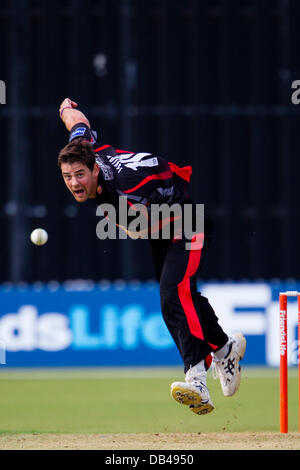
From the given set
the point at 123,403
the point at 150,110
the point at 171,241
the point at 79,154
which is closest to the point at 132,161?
the point at 79,154

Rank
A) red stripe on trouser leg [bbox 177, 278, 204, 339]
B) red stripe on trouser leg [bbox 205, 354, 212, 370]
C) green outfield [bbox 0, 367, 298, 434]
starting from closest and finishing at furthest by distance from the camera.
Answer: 1. red stripe on trouser leg [bbox 177, 278, 204, 339]
2. red stripe on trouser leg [bbox 205, 354, 212, 370]
3. green outfield [bbox 0, 367, 298, 434]

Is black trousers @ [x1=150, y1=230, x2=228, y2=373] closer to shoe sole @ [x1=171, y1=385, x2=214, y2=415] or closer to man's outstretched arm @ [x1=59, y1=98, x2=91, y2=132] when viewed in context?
shoe sole @ [x1=171, y1=385, x2=214, y2=415]

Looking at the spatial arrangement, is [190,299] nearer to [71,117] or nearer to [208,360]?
[208,360]

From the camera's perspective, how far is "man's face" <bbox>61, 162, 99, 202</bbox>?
6617mm

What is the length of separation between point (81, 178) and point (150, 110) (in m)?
7.88

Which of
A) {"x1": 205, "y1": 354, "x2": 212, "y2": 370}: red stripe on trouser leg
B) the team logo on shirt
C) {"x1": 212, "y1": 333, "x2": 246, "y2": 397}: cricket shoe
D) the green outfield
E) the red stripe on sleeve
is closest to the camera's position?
the red stripe on sleeve

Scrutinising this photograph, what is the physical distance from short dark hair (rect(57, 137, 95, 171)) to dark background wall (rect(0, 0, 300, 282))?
7399 mm

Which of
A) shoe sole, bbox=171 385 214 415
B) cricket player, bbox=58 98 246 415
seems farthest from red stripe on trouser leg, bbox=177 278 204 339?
shoe sole, bbox=171 385 214 415

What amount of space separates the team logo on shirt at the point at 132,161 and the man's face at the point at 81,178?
15cm

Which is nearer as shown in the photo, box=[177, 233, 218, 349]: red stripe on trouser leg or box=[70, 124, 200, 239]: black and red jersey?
box=[70, 124, 200, 239]: black and red jersey

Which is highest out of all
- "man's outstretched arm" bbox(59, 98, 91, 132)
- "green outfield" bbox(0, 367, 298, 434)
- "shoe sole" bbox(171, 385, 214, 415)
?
"man's outstretched arm" bbox(59, 98, 91, 132)

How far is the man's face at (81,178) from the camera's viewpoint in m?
6.62

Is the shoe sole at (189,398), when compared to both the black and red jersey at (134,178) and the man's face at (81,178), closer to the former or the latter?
the black and red jersey at (134,178)

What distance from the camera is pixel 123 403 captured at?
10.0m
